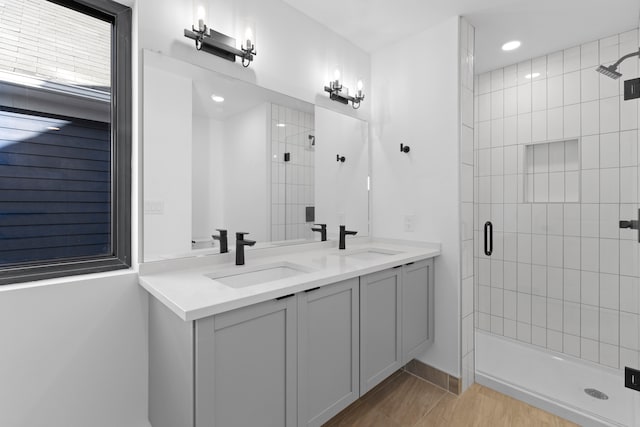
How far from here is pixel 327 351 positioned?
143 cm

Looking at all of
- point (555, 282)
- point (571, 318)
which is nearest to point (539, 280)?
point (555, 282)

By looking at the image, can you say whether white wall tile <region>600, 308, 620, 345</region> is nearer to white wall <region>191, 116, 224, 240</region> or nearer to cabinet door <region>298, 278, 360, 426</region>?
cabinet door <region>298, 278, 360, 426</region>

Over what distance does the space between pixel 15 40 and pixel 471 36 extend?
8.36ft

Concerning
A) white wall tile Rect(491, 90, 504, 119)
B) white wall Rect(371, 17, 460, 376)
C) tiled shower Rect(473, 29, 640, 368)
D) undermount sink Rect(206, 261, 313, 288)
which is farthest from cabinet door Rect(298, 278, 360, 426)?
white wall tile Rect(491, 90, 504, 119)

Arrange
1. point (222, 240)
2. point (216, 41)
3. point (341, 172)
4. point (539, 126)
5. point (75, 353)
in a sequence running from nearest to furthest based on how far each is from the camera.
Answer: point (75, 353), point (216, 41), point (222, 240), point (341, 172), point (539, 126)

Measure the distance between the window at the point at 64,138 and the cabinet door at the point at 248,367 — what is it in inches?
28.7

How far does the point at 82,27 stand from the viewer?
1396 mm

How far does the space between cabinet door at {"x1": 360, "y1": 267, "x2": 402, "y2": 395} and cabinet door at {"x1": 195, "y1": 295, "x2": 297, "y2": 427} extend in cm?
49

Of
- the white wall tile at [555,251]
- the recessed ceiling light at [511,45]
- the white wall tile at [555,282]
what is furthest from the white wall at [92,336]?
the white wall tile at [555,282]

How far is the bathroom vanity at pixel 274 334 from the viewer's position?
1046 mm

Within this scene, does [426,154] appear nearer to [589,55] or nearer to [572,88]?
[572,88]

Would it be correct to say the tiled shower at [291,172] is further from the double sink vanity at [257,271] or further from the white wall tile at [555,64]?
the white wall tile at [555,64]

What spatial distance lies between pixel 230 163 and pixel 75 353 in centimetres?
110

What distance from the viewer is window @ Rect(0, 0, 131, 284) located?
1.23m
